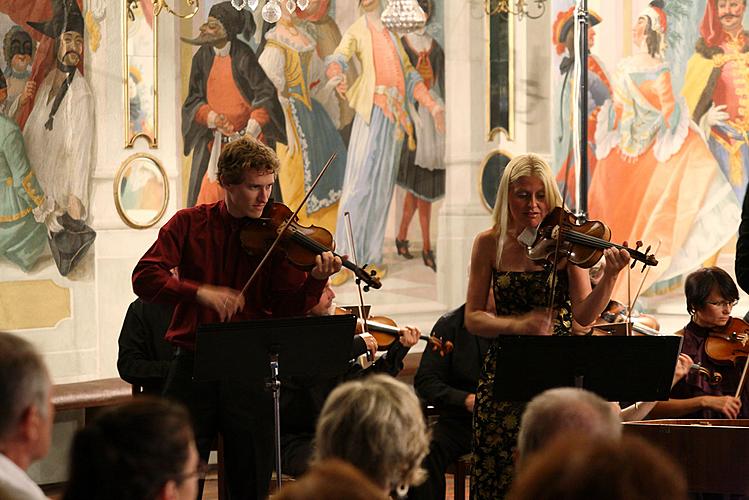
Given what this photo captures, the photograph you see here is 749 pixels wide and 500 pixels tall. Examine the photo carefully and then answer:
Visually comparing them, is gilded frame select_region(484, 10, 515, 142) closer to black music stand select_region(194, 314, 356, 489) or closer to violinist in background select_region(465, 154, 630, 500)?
violinist in background select_region(465, 154, 630, 500)

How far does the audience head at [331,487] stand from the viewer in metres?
1.49

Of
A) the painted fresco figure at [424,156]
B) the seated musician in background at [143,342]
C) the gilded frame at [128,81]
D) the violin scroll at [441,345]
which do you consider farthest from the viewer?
the painted fresco figure at [424,156]

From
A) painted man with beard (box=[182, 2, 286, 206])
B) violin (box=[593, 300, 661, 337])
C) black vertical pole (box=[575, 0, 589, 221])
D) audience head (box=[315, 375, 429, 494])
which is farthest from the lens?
black vertical pole (box=[575, 0, 589, 221])

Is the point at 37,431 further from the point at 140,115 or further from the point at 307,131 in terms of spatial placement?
the point at 307,131

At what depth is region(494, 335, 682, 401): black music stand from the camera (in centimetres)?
404

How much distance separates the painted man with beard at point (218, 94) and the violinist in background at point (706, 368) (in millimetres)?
3415

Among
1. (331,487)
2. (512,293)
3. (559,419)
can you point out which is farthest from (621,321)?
(331,487)

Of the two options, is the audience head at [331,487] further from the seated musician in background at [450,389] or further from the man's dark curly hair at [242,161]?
the seated musician in background at [450,389]

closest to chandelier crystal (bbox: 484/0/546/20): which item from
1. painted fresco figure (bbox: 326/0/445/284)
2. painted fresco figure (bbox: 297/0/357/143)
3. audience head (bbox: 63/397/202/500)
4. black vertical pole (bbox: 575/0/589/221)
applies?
black vertical pole (bbox: 575/0/589/221)

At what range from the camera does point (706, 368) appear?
550cm

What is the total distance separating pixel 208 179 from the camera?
7723 millimetres

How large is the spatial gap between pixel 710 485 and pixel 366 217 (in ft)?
15.2

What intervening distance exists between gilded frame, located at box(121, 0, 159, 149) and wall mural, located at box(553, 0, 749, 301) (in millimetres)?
3337

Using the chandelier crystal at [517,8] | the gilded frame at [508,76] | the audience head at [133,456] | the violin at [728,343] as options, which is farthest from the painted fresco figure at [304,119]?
the audience head at [133,456]
